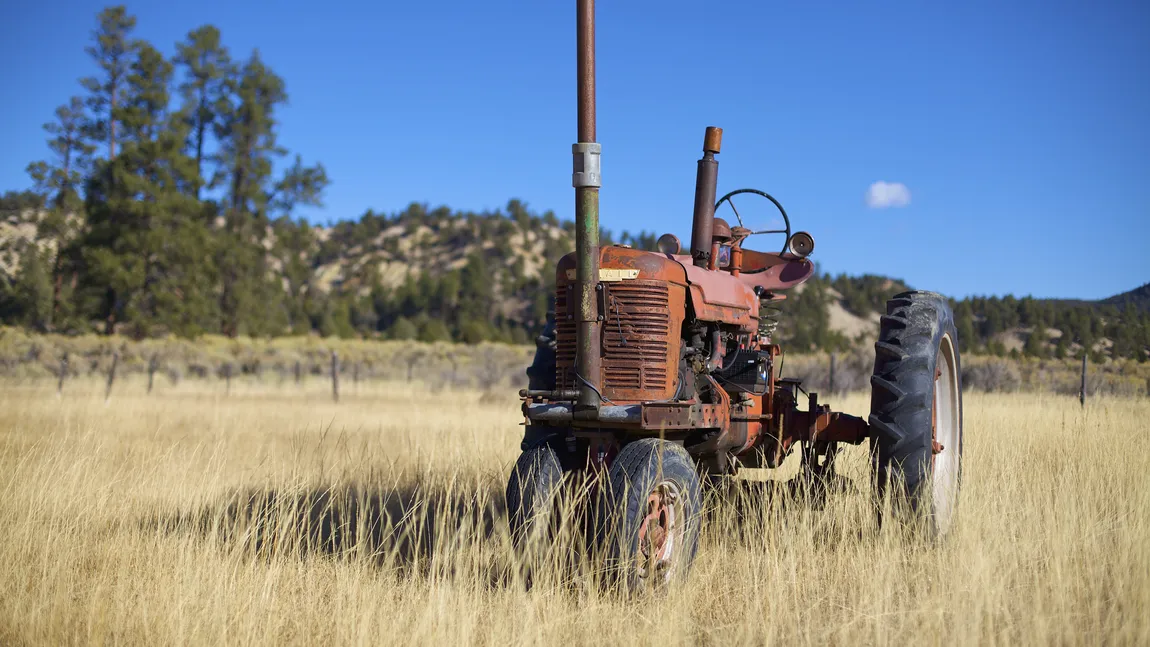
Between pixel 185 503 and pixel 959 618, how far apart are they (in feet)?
16.3

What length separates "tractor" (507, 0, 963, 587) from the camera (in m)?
4.58

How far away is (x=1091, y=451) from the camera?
7441mm

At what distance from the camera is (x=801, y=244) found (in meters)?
6.46

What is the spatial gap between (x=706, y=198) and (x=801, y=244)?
89cm

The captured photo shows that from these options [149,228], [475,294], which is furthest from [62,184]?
[475,294]

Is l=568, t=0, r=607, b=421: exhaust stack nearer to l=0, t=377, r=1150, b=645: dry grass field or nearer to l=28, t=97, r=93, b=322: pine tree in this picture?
l=0, t=377, r=1150, b=645: dry grass field

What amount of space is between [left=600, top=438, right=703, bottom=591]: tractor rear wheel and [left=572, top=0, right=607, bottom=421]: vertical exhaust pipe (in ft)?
1.15

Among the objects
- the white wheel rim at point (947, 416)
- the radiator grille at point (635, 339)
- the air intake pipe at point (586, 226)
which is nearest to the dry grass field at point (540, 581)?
the white wheel rim at point (947, 416)

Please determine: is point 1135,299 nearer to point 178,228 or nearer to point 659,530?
point 659,530

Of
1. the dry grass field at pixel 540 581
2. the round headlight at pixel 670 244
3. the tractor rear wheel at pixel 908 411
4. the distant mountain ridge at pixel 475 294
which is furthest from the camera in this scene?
the distant mountain ridge at pixel 475 294

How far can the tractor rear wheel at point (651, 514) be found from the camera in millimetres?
4355

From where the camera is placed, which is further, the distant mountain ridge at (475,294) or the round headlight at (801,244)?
the distant mountain ridge at (475,294)

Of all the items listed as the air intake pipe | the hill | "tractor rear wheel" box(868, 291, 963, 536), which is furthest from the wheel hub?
the hill

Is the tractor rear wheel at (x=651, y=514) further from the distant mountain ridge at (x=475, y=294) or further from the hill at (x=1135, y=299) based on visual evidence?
the hill at (x=1135, y=299)
